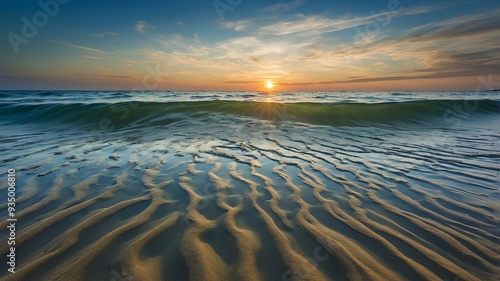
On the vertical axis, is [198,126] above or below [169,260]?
below

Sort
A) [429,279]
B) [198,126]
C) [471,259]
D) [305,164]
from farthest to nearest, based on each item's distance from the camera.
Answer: [198,126], [305,164], [471,259], [429,279]

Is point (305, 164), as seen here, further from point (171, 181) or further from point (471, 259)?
point (471, 259)

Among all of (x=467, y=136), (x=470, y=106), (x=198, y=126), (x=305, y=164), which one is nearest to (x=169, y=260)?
(x=305, y=164)

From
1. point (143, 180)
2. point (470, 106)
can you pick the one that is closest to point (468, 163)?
point (143, 180)

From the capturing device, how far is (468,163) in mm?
6008

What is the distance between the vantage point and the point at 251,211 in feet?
11.4

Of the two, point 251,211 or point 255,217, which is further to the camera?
point 251,211

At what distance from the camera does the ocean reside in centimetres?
238

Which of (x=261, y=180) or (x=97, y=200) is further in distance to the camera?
(x=261, y=180)

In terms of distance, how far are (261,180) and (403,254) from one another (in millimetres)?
2529

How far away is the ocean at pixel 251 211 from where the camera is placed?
7.82 ft

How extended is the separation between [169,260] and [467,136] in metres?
11.7

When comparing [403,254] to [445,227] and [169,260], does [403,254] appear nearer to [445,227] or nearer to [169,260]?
[445,227]

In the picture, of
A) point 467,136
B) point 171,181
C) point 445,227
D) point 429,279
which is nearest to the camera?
point 429,279
